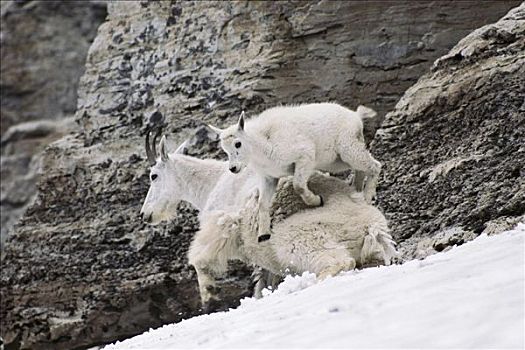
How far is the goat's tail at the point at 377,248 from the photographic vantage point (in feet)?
30.3

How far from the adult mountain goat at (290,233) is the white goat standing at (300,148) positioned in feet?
0.52

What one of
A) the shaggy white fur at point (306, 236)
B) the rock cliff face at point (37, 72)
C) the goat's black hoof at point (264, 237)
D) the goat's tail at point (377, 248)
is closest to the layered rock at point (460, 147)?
the shaggy white fur at point (306, 236)

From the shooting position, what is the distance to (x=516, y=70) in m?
12.2

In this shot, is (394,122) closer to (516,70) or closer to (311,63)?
(516,70)

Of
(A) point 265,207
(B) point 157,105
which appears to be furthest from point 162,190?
(B) point 157,105

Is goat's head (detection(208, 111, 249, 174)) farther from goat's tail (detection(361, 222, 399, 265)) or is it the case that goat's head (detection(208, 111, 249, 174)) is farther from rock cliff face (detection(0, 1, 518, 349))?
rock cliff face (detection(0, 1, 518, 349))

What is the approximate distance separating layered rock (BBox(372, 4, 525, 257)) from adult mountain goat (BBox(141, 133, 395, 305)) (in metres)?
1.63

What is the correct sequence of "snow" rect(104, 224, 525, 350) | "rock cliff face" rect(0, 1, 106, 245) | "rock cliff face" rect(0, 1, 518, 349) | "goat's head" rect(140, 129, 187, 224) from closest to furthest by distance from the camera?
"snow" rect(104, 224, 525, 350) < "goat's head" rect(140, 129, 187, 224) < "rock cliff face" rect(0, 1, 518, 349) < "rock cliff face" rect(0, 1, 106, 245)

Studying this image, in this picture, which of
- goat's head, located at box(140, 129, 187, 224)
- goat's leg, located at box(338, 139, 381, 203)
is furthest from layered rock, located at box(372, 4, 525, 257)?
goat's head, located at box(140, 129, 187, 224)

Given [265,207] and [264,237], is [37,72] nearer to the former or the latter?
[265,207]

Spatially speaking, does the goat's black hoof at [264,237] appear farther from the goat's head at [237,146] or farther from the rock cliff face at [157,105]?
the rock cliff face at [157,105]

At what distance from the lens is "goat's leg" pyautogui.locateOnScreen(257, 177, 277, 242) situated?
9602 mm

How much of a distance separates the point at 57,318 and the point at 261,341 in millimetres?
11366

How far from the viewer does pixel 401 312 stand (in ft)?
19.6
